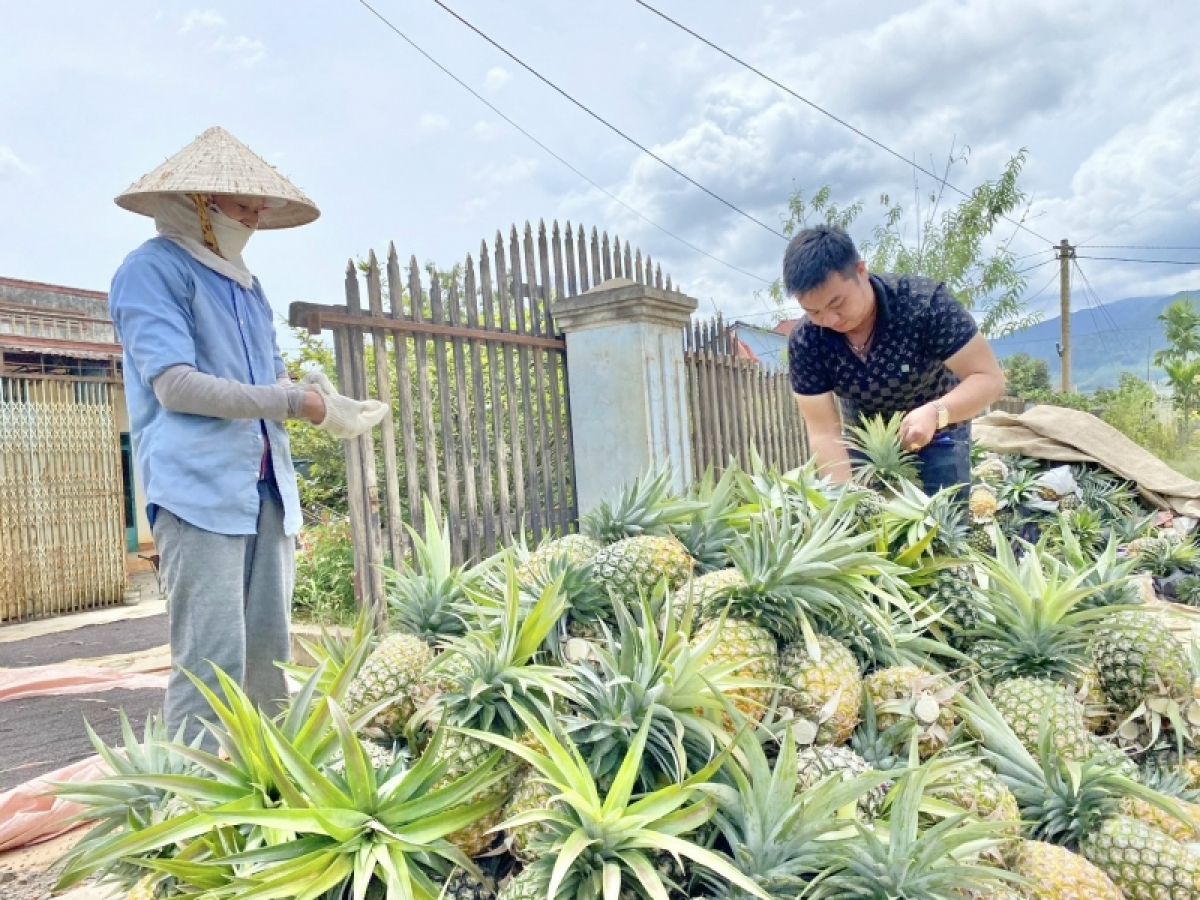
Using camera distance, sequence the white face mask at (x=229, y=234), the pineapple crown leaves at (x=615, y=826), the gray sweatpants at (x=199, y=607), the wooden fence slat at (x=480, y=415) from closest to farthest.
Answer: the pineapple crown leaves at (x=615, y=826) < the gray sweatpants at (x=199, y=607) < the white face mask at (x=229, y=234) < the wooden fence slat at (x=480, y=415)

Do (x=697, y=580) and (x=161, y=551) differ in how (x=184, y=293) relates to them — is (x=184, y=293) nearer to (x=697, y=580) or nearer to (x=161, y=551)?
(x=161, y=551)

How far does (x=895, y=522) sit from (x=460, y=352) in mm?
3757

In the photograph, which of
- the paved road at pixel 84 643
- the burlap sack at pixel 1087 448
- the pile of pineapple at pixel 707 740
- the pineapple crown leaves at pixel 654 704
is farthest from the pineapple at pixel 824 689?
the paved road at pixel 84 643

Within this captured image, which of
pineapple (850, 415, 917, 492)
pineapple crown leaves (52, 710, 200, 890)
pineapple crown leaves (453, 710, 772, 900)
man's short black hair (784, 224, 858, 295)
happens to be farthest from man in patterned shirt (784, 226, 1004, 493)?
pineapple crown leaves (52, 710, 200, 890)

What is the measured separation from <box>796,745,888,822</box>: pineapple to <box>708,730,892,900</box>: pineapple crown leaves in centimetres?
4

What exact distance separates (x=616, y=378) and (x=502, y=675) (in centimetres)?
461

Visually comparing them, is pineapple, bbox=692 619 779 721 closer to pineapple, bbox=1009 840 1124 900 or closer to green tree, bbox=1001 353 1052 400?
pineapple, bbox=1009 840 1124 900

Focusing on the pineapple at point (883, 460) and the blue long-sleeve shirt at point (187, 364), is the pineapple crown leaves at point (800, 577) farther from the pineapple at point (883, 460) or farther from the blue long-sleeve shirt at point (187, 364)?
the blue long-sleeve shirt at point (187, 364)

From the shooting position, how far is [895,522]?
162 centimetres

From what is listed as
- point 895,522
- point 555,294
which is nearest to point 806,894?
point 895,522

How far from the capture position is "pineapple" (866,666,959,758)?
3.91 ft

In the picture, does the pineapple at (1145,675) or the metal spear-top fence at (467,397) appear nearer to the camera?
the pineapple at (1145,675)

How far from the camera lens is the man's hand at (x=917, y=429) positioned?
6.47ft

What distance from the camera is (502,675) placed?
1.11 m
